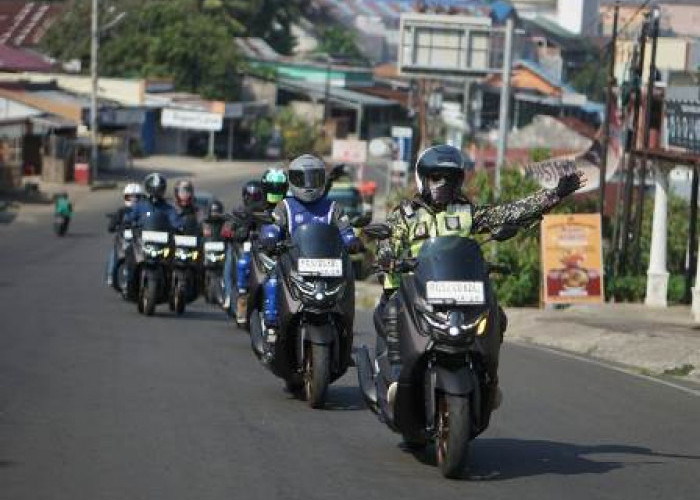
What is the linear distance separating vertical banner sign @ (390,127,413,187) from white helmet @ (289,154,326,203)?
43840 mm

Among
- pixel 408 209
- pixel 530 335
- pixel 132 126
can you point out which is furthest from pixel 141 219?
pixel 132 126

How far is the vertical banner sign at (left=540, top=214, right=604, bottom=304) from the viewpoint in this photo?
27859 mm

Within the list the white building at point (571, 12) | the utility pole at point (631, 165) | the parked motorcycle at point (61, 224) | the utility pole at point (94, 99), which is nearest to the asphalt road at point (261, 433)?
the utility pole at point (631, 165)

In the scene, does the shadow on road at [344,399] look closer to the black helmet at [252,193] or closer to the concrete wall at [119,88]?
the black helmet at [252,193]

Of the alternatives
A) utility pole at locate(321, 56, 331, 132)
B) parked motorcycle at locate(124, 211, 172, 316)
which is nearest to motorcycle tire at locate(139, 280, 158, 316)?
parked motorcycle at locate(124, 211, 172, 316)

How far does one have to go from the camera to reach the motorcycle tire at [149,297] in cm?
2189

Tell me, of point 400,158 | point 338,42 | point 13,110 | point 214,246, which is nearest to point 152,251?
point 214,246

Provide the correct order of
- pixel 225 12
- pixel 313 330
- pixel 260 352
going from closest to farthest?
pixel 313 330
pixel 260 352
pixel 225 12

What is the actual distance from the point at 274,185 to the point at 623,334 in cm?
588

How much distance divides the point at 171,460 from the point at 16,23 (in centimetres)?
8031

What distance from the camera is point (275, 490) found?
A: 29.1 feet

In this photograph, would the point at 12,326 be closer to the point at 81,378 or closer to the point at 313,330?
the point at 81,378

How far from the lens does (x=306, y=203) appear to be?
44.1 feet

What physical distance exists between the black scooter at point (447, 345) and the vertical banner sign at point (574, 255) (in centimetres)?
1843
